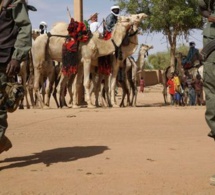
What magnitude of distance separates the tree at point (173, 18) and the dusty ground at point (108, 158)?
20.8 meters

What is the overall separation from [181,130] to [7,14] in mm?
4276

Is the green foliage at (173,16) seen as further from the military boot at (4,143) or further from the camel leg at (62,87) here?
the military boot at (4,143)

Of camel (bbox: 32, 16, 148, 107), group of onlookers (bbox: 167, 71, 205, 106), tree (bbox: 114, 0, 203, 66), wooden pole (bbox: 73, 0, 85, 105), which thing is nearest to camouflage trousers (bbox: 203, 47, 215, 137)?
camel (bbox: 32, 16, 148, 107)

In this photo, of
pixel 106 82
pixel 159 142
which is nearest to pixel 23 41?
pixel 159 142

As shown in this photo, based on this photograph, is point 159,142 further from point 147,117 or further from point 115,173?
point 147,117

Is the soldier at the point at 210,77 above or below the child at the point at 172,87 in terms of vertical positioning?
above

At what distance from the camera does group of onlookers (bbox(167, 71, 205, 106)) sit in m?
21.4

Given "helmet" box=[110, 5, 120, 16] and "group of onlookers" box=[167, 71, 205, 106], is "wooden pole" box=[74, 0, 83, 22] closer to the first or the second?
"helmet" box=[110, 5, 120, 16]

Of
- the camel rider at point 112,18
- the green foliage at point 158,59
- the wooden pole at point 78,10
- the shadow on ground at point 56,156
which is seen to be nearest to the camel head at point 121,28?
the camel rider at point 112,18

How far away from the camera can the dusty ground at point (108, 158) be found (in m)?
4.40

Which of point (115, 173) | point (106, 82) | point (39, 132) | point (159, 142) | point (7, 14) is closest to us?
point (115, 173)

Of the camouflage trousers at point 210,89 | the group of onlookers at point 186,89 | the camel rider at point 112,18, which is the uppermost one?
the camel rider at point 112,18

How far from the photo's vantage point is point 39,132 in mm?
8539

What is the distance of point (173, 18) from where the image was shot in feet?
98.5
